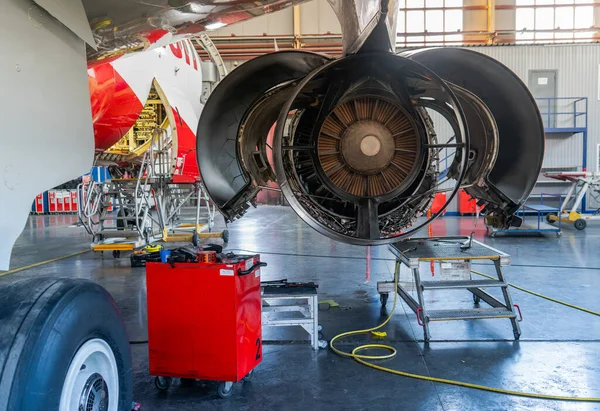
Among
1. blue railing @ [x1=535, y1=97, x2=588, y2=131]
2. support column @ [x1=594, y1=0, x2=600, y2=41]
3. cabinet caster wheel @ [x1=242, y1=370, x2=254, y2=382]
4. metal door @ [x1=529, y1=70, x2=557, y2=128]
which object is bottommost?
cabinet caster wheel @ [x1=242, y1=370, x2=254, y2=382]

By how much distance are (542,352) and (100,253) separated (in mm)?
7680

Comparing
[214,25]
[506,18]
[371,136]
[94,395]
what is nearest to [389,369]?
[371,136]

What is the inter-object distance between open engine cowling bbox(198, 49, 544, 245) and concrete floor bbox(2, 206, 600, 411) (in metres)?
1.05

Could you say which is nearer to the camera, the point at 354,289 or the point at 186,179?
the point at 354,289

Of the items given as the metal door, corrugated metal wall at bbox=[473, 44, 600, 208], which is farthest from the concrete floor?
the metal door

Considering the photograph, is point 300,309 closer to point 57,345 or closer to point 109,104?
point 57,345

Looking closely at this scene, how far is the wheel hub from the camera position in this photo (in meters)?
2.10

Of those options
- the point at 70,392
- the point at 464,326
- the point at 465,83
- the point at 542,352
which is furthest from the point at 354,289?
the point at 70,392

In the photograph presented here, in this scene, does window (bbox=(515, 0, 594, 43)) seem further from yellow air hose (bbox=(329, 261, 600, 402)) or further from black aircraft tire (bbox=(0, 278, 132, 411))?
black aircraft tire (bbox=(0, 278, 132, 411))

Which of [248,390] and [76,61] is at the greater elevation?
[76,61]

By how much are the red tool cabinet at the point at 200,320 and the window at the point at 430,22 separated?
698 inches

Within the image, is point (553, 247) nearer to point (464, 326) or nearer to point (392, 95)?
point (464, 326)

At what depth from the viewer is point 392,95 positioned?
9.77 ft

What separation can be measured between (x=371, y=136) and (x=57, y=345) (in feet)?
6.55
